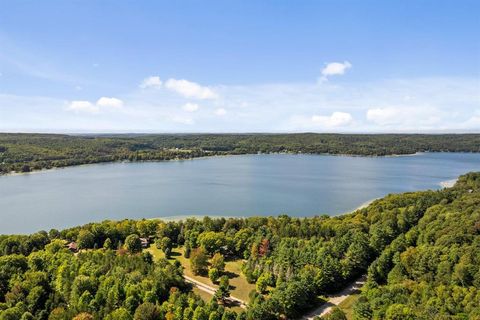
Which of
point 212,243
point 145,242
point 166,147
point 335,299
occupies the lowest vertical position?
point 335,299

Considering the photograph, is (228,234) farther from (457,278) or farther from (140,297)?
(457,278)

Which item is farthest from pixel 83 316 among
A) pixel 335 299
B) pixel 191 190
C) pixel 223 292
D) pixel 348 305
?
pixel 191 190

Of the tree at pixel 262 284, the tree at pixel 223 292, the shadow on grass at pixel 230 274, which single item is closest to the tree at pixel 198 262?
the shadow on grass at pixel 230 274

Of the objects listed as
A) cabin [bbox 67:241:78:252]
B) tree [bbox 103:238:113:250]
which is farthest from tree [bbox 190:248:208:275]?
cabin [bbox 67:241:78:252]

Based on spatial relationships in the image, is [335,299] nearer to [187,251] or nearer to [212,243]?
[212,243]

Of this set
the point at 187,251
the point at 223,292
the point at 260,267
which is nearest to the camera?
the point at 223,292

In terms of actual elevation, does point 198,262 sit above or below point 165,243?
below

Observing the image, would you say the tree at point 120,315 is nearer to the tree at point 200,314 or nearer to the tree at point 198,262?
the tree at point 200,314
